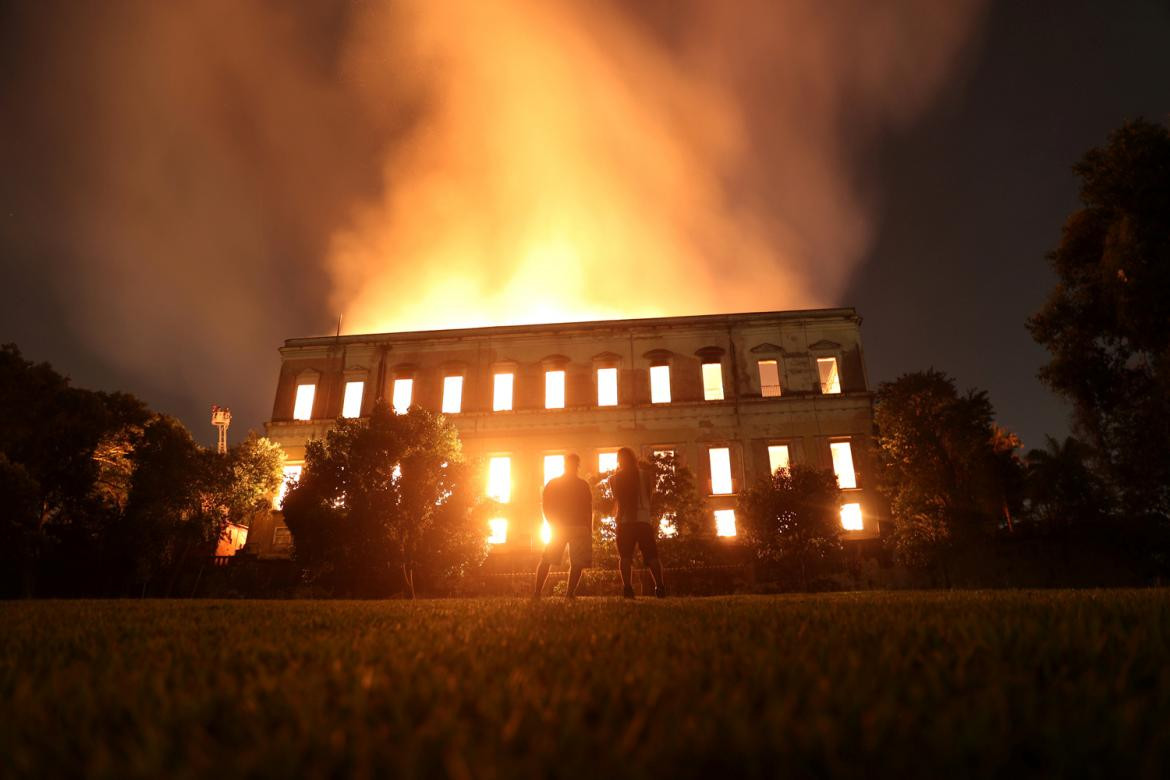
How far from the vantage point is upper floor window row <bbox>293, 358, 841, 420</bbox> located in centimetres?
3466

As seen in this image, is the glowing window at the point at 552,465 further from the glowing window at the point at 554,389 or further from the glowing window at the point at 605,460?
the glowing window at the point at 554,389

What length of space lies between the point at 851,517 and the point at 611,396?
14.2 metres

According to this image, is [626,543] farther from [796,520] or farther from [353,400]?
[353,400]

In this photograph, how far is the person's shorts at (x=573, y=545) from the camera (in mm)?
8727

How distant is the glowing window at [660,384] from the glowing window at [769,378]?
533 centimetres

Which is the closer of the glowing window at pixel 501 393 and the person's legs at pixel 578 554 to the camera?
the person's legs at pixel 578 554

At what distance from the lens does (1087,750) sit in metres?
1.36

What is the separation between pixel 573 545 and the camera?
29.0ft

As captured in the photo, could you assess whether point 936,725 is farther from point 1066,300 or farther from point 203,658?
point 1066,300

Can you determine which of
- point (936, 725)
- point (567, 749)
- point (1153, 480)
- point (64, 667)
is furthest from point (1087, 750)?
point (1153, 480)

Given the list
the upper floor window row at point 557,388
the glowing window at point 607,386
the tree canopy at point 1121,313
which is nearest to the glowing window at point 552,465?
the upper floor window row at point 557,388

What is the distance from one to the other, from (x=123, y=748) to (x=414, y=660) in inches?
51.0

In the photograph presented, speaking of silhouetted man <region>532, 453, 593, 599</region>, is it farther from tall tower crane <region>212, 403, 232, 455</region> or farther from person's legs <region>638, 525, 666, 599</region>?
tall tower crane <region>212, 403, 232, 455</region>

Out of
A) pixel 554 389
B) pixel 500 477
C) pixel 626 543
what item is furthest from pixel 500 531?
pixel 626 543
